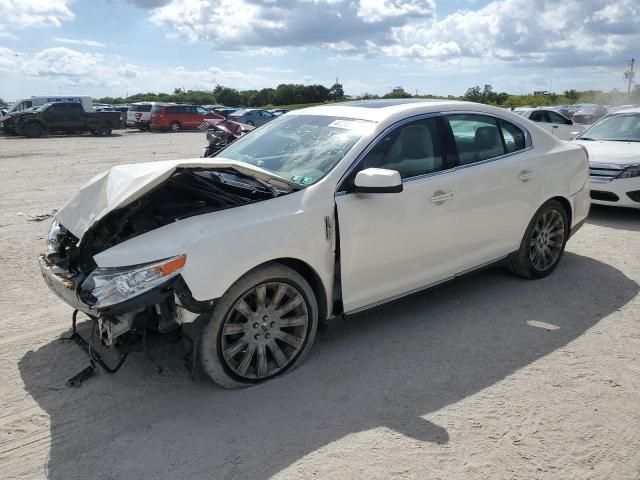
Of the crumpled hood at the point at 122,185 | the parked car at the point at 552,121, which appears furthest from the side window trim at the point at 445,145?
the parked car at the point at 552,121

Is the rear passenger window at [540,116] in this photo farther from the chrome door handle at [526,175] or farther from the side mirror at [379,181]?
the side mirror at [379,181]

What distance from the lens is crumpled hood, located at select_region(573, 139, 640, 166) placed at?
26.4 ft

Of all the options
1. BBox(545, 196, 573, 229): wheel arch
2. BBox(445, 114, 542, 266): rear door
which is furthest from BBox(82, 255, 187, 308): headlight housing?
BBox(545, 196, 573, 229): wheel arch

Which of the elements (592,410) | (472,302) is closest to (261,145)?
(472,302)

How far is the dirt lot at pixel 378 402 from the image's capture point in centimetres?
286

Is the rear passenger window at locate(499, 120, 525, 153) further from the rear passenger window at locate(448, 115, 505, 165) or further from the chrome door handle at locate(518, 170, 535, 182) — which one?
the chrome door handle at locate(518, 170, 535, 182)

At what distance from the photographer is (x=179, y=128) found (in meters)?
33.6

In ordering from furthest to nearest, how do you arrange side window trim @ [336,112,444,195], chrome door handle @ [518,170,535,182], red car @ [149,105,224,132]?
red car @ [149,105,224,132] → chrome door handle @ [518,170,535,182] → side window trim @ [336,112,444,195]

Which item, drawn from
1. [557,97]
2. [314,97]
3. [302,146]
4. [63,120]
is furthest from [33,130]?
[557,97]

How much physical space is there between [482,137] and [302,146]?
1643 millimetres

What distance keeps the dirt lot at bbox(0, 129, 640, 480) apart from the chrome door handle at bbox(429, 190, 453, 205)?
3.24ft

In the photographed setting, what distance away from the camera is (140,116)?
1335 inches

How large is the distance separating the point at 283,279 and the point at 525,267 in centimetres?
283

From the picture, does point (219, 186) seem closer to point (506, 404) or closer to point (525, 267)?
point (506, 404)
